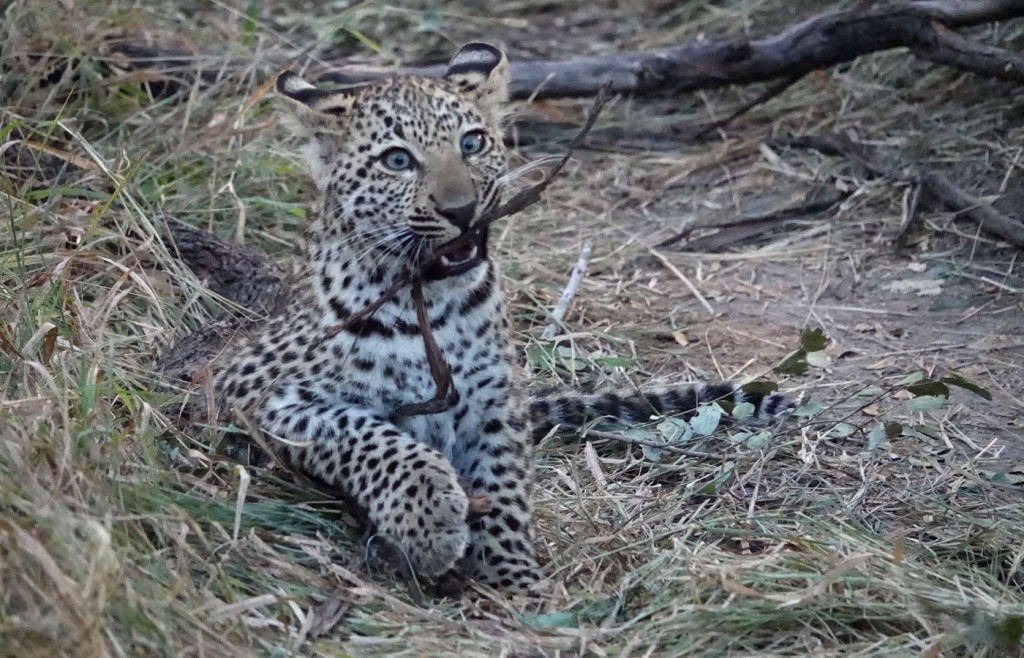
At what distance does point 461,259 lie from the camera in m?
5.06

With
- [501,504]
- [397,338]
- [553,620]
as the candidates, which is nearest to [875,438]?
[501,504]

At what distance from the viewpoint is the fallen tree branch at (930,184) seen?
7.72 metres

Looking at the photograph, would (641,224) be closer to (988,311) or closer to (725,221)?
(725,221)

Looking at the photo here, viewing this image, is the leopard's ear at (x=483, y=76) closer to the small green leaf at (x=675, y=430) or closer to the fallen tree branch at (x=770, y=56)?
the small green leaf at (x=675, y=430)

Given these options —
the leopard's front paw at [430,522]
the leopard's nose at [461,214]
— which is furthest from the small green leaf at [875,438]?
the leopard's nose at [461,214]


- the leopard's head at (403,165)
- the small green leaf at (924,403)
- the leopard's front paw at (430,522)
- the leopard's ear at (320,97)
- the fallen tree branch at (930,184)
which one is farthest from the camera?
the fallen tree branch at (930,184)

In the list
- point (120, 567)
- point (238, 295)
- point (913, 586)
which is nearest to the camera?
point (120, 567)

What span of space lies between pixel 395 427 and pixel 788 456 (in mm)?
1754

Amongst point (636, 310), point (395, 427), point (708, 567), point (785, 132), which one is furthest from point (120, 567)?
point (785, 132)

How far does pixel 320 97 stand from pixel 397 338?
3.41 ft

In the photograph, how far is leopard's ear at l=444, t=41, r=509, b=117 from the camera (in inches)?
220

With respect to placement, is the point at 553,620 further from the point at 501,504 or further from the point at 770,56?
the point at 770,56

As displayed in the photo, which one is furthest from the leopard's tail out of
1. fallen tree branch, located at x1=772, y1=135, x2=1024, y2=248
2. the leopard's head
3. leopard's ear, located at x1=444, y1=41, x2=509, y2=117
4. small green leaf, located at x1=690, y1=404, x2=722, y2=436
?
fallen tree branch, located at x1=772, y1=135, x2=1024, y2=248

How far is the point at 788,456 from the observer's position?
589 centimetres
